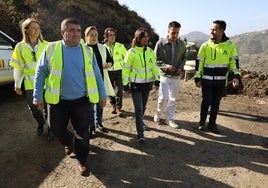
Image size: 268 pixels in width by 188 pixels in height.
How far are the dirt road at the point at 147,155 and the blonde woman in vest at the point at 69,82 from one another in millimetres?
726

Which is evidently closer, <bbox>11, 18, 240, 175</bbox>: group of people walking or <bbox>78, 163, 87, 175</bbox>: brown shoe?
<bbox>11, 18, 240, 175</bbox>: group of people walking

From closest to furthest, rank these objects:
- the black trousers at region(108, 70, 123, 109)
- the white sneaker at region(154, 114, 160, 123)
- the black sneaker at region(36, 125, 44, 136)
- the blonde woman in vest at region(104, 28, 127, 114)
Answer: the black sneaker at region(36, 125, 44, 136), the white sneaker at region(154, 114, 160, 123), the blonde woman in vest at region(104, 28, 127, 114), the black trousers at region(108, 70, 123, 109)

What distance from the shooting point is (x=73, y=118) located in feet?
14.3

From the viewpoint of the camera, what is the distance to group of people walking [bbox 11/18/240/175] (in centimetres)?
410

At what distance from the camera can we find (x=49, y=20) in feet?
49.6

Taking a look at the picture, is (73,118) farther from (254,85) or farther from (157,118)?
(254,85)

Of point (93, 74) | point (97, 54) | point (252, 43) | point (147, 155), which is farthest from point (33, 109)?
point (252, 43)

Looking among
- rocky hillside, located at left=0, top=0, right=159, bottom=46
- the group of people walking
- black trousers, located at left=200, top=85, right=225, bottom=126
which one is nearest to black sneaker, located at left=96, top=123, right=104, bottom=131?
the group of people walking

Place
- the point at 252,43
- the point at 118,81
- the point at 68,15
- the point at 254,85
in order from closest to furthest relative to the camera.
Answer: the point at 118,81
the point at 254,85
the point at 68,15
the point at 252,43

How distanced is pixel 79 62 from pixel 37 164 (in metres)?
1.87

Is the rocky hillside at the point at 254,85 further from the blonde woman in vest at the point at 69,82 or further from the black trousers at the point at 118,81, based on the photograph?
the blonde woman in vest at the point at 69,82

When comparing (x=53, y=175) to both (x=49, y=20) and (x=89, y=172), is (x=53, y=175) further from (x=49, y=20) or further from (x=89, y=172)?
(x=49, y=20)

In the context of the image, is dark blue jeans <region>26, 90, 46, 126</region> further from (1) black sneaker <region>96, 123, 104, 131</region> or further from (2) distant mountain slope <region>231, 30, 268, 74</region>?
(2) distant mountain slope <region>231, 30, 268, 74</region>

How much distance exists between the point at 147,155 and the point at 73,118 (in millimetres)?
1553
